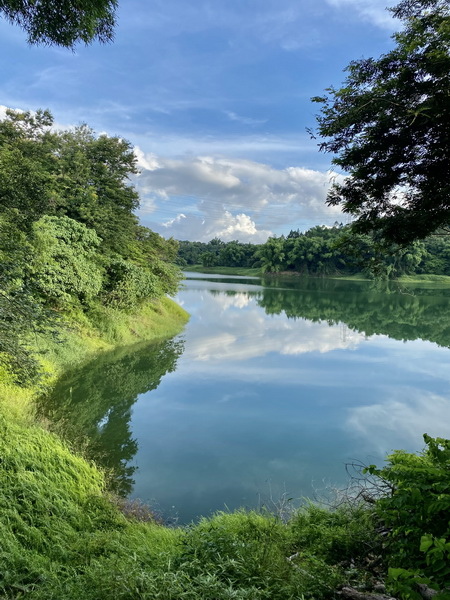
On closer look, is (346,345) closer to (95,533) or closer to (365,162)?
(365,162)

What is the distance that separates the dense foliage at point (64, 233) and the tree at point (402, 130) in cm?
629

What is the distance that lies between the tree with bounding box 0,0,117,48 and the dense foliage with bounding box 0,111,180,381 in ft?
12.3

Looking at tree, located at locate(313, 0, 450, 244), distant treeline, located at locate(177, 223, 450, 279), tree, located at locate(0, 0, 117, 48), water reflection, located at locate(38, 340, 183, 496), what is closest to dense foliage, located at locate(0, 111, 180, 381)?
water reflection, located at locate(38, 340, 183, 496)

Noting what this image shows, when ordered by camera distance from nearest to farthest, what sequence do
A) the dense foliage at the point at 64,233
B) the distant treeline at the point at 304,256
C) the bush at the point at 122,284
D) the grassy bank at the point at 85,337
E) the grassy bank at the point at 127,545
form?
the grassy bank at the point at 127,545 < the dense foliage at the point at 64,233 < the grassy bank at the point at 85,337 < the bush at the point at 122,284 < the distant treeline at the point at 304,256

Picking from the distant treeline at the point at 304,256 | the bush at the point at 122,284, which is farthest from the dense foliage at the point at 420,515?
the distant treeline at the point at 304,256

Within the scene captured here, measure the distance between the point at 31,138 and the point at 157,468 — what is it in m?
17.1

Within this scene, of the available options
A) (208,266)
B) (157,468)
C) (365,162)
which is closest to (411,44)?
(365,162)

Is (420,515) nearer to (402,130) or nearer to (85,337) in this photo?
(402,130)

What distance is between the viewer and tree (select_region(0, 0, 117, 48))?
4004 mm

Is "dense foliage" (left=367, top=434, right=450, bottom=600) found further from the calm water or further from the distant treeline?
the distant treeline

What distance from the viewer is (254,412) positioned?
11867mm

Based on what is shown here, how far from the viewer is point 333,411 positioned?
1211 cm

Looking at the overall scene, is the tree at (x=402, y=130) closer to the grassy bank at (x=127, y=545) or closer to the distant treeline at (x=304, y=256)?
the grassy bank at (x=127, y=545)

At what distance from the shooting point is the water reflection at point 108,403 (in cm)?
848
